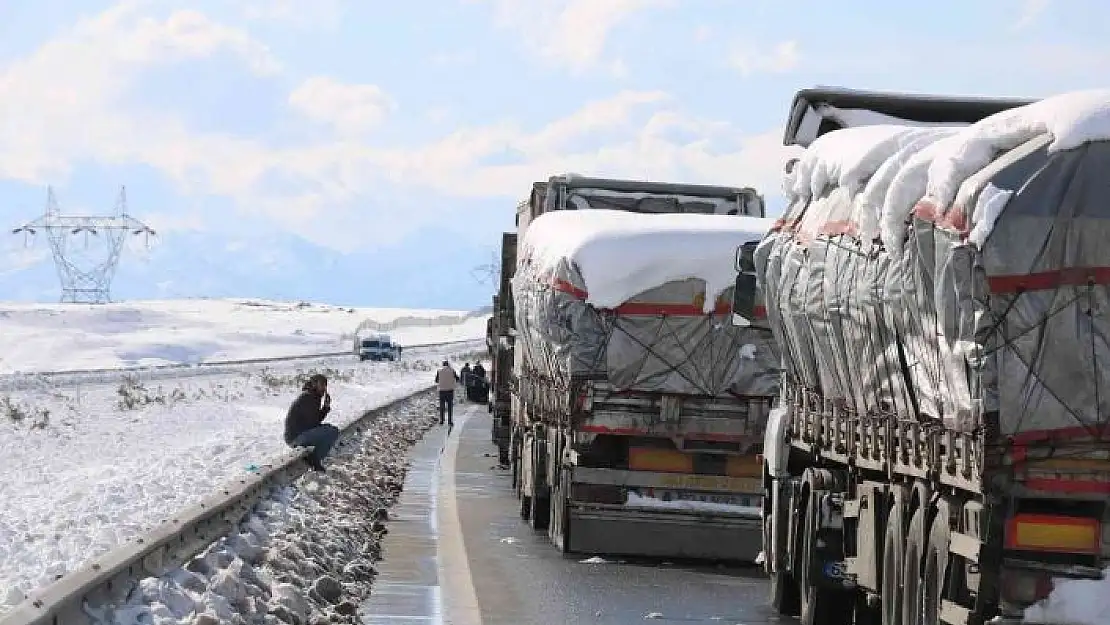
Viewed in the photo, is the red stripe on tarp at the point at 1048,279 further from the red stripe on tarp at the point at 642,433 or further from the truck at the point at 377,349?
the truck at the point at 377,349

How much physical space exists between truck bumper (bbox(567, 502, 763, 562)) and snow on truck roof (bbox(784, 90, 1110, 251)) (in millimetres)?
5528

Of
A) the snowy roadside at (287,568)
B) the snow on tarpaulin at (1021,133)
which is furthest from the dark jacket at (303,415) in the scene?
the snow on tarpaulin at (1021,133)

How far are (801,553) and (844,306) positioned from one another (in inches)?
108

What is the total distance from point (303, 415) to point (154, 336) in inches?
4690

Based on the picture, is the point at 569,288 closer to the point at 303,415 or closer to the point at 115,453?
the point at 303,415

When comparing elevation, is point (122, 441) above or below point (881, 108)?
below

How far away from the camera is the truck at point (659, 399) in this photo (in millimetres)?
18078

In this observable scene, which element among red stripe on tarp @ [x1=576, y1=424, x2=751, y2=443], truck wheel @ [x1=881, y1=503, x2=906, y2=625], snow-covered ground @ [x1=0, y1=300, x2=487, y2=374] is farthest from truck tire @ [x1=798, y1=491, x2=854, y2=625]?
snow-covered ground @ [x1=0, y1=300, x2=487, y2=374]

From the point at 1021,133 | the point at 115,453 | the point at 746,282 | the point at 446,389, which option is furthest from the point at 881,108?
the point at 446,389

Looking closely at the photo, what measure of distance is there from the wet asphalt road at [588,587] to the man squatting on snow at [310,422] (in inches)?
135

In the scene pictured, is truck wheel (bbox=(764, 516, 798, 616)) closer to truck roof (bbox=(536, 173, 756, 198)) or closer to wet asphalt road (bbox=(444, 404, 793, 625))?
wet asphalt road (bbox=(444, 404, 793, 625))

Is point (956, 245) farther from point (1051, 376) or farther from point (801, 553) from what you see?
point (801, 553)

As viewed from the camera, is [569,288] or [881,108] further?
[569,288]

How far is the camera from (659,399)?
18250 mm
